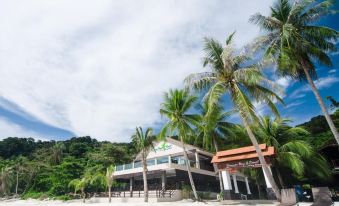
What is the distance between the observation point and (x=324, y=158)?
22953 mm

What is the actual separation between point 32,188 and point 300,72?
173ft

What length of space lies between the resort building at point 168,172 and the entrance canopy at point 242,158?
835 cm

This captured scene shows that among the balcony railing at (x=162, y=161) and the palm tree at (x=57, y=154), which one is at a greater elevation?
the palm tree at (x=57, y=154)

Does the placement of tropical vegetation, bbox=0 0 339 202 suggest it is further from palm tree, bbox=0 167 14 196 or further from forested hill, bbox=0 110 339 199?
palm tree, bbox=0 167 14 196

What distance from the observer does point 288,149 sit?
853 inches

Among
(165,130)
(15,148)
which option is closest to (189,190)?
(165,130)

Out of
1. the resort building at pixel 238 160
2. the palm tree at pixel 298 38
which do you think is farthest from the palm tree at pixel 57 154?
the palm tree at pixel 298 38

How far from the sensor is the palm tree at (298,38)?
1568 centimetres

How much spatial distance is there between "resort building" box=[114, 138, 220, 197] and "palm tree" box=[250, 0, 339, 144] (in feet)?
50.6

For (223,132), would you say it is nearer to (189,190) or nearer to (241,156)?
(189,190)

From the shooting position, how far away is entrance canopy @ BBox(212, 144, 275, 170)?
57.2 feet

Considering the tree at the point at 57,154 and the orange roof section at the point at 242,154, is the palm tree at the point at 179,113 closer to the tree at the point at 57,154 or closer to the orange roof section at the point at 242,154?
the orange roof section at the point at 242,154

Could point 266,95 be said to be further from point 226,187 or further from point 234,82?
point 226,187

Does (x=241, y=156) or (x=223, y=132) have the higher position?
(x=223, y=132)
